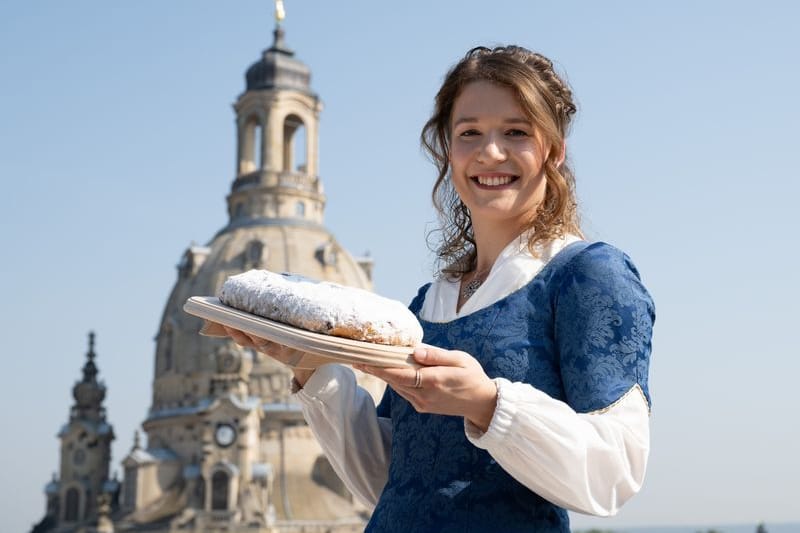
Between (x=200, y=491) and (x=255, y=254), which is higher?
(x=255, y=254)

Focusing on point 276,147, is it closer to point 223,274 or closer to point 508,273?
point 223,274

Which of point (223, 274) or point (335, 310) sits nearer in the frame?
point (335, 310)

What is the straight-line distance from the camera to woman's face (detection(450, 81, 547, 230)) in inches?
146

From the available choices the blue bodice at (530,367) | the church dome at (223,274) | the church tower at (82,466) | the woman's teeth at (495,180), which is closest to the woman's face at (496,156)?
the woman's teeth at (495,180)

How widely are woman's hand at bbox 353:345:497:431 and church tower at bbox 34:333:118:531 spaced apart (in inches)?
2132

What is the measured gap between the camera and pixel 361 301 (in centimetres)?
327

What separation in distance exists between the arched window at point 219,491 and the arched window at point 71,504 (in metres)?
9.67

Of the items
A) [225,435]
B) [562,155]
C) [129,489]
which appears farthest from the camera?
[129,489]

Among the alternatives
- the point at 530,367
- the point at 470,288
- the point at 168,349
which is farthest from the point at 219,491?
the point at 530,367

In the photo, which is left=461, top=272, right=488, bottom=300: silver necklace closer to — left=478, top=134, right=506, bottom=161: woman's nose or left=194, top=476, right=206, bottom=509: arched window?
left=478, top=134, right=506, bottom=161: woman's nose

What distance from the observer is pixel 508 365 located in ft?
11.4

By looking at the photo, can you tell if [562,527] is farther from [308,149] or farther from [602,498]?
[308,149]

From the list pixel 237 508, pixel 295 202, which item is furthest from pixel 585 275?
pixel 295 202

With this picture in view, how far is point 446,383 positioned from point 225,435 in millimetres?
50268
